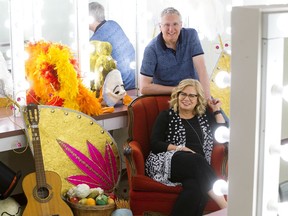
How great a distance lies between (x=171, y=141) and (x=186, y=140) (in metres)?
0.10

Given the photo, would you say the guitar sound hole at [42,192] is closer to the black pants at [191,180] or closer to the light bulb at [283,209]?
the black pants at [191,180]

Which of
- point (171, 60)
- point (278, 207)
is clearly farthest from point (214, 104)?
point (278, 207)

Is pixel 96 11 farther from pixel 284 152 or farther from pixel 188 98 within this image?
pixel 284 152

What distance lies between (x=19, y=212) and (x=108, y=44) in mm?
1434

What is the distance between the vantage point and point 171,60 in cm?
397

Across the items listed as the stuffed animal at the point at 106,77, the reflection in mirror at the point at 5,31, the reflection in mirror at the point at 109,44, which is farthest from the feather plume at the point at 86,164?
the reflection in mirror at the point at 5,31

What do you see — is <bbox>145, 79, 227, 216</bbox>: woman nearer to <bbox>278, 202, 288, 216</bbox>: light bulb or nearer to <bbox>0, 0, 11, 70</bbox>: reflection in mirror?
<bbox>0, 0, 11, 70</bbox>: reflection in mirror

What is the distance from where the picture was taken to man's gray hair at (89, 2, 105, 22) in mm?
4102

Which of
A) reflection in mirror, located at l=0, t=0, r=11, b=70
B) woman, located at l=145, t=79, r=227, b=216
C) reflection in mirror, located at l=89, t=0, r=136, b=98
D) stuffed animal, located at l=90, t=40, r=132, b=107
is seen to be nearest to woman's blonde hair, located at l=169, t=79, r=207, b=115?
woman, located at l=145, t=79, r=227, b=216

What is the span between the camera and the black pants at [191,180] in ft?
11.0

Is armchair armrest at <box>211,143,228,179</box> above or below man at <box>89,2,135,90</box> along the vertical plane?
below

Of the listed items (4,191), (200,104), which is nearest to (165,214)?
(200,104)

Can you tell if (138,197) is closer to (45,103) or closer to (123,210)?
(123,210)

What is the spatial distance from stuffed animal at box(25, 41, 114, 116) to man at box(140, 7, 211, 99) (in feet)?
1.61
